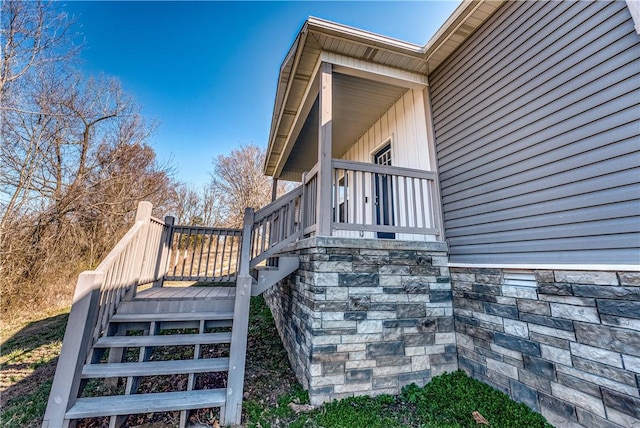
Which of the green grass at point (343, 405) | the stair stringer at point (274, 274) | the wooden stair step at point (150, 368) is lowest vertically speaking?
the green grass at point (343, 405)

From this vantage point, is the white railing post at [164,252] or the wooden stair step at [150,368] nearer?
the wooden stair step at [150,368]

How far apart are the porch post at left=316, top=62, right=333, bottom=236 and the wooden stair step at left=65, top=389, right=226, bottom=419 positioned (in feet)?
6.21

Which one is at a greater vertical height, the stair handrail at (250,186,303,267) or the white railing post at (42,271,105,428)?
the stair handrail at (250,186,303,267)

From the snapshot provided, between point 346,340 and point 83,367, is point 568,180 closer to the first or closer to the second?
point 346,340

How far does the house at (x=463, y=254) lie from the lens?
1908mm

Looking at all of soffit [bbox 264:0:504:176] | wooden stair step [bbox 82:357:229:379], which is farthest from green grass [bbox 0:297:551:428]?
soffit [bbox 264:0:504:176]

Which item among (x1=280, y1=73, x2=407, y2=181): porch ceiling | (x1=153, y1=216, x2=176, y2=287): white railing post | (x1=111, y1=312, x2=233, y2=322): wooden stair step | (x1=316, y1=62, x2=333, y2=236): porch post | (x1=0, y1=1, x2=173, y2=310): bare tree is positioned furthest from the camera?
(x1=0, y1=1, x2=173, y2=310): bare tree

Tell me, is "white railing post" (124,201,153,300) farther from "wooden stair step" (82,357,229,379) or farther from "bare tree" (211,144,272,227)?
"bare tree" (211,144,272,227)

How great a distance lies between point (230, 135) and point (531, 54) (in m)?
15.6

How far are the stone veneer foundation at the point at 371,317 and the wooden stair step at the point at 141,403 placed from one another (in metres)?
1.01

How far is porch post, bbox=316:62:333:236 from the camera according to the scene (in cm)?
297

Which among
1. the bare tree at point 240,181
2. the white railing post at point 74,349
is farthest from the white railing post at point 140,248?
the bare tree at point 240,181

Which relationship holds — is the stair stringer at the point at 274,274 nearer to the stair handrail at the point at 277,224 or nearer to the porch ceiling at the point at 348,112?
the stair handrail at the point at 277,224

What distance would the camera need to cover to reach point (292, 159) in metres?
7.31
